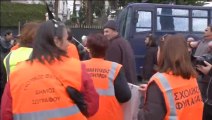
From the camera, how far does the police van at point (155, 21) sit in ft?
49.5

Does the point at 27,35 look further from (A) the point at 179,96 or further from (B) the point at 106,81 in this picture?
Answer: (A) the point at 179,96

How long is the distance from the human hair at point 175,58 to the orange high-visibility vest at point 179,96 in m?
0.06

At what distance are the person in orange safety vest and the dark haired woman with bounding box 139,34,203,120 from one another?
2.94 feet

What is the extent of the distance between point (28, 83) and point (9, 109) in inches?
9.4

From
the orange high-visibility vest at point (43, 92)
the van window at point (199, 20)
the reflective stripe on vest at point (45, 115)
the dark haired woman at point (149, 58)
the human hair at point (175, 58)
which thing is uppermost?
the van window at point (199, 20)

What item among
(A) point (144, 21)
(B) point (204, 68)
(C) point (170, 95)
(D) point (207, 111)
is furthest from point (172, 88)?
(A) point (144, 21)

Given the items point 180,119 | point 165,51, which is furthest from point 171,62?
point 180,119

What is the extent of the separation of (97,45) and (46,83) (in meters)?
1.76

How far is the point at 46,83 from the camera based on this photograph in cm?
376

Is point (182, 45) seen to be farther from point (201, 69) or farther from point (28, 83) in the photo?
point (28, 83)

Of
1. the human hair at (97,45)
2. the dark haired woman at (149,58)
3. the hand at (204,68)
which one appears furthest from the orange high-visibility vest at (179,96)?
the dark haired woman at (149,58)

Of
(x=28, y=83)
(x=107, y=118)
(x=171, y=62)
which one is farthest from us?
(x=107, y=118)

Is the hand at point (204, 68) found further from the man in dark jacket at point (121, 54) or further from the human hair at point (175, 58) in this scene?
the man in dark jacket at point (121, 54)

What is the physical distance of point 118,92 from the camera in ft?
17.5
